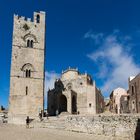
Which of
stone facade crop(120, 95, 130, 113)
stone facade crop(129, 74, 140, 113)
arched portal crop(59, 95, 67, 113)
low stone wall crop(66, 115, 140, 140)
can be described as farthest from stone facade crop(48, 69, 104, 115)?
low stone wall crop(66, 115, 140, 140)

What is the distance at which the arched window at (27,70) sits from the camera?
41.3 m

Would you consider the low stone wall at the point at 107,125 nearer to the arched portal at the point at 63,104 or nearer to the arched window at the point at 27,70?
the arched window at the point at 27,70

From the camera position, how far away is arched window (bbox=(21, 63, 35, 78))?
41.3 m

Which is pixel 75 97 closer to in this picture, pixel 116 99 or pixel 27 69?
pixel 27 69

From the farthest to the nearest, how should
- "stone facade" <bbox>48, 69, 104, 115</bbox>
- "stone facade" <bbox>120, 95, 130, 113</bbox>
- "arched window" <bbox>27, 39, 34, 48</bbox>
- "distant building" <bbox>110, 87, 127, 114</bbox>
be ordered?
"distant building" <bbox>110, 87, 127, 114</bbox>
"stone facade" <bbox>120, 95, 130, 113</bbox>
"stone facade" <bbox>48, 69, 104, 115</bbox>
"arched window" <bbox>27, 39, 34, 48</bbox>

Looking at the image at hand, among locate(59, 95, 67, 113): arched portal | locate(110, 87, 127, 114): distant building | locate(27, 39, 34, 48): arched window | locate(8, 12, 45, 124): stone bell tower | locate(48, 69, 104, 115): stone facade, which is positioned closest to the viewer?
locate(8, 12, 45, 124): stone bell tower

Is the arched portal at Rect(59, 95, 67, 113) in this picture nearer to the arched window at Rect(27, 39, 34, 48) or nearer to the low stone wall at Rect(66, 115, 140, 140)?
the arched window at Rect(27, 39, 34, 48)

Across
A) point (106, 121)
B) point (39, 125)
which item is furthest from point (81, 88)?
point (106, 121)

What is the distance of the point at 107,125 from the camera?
837 inches

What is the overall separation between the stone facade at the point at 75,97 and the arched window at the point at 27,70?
708 centimetres

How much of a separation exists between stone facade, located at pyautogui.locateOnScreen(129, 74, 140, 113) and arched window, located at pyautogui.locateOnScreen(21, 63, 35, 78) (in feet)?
49.1

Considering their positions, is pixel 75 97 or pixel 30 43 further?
pixel 75 97

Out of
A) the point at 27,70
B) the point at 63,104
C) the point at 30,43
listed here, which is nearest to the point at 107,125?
the point at 27,70

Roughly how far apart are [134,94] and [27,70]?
1623cm
